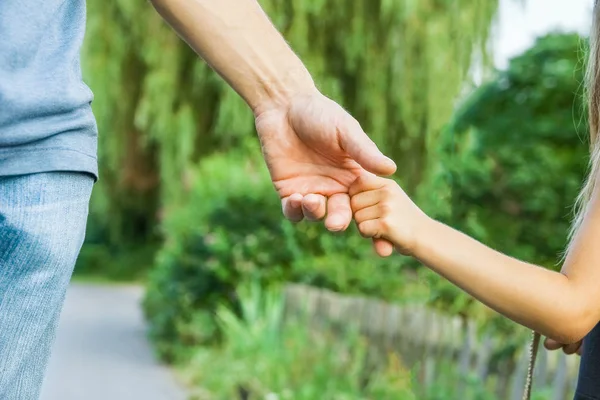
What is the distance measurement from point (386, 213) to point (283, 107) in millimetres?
273

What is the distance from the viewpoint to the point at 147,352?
924 cm

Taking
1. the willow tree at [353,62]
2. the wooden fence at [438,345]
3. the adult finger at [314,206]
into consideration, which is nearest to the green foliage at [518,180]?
the wooden fence at [438,345]

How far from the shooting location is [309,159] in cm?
188

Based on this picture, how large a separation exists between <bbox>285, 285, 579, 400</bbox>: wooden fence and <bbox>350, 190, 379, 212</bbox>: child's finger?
235cm

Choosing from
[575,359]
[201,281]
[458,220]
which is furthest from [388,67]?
[575,359]

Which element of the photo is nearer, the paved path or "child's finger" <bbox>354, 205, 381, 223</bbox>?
"child's finger" <bbox>354, 205, 381, 223</bbox>

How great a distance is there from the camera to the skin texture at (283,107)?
69.6 inches

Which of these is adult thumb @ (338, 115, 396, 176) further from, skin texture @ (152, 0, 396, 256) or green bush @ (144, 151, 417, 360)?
green bush @ (144, 151, 417, 360)

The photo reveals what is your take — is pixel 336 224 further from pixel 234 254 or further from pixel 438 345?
pixel 234 254

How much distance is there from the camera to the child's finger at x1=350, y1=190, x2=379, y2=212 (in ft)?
6.05

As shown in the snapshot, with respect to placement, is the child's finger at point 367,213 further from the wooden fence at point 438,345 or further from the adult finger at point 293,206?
the wooden fence at point 438,345

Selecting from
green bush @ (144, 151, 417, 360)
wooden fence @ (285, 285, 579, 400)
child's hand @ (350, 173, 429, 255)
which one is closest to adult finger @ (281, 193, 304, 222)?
child's hand @ (350, 173, 429, 255)

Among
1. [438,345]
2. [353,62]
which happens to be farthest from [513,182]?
[353,62]

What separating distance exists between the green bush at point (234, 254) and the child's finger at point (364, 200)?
5.14 meters
